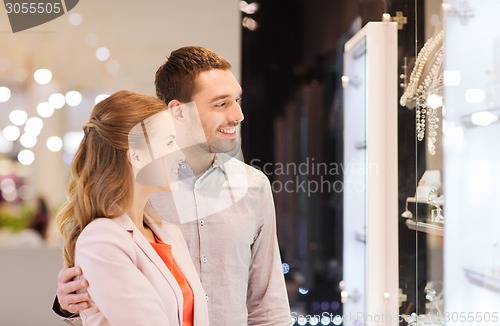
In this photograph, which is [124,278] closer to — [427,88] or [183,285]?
[183,285]

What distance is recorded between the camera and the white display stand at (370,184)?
8.20 ft

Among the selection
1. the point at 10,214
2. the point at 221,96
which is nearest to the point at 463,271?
the point at 221,96

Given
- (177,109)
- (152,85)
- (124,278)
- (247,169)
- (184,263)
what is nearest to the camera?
(124,278)

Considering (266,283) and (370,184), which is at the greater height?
(370,184)

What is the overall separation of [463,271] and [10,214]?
1.55 meters

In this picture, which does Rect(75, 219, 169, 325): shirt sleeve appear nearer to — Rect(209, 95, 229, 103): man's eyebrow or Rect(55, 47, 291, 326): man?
Rect(55, 47, 291, 326): man

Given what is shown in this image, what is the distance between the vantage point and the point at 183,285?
1.88 meters

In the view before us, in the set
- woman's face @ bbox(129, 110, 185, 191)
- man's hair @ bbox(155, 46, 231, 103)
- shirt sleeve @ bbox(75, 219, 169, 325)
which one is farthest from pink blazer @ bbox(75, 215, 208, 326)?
man's hair @ bbox(155, 46, 231, 103)

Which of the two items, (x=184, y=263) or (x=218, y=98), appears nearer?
(x=184, y=263)

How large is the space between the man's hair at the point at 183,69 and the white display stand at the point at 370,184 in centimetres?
48

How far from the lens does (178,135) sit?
2.23m

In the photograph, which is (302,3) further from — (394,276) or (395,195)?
(394,276)

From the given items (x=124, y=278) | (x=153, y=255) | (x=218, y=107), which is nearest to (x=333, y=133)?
(x=218, y=107)

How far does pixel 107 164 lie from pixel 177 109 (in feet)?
1.32
